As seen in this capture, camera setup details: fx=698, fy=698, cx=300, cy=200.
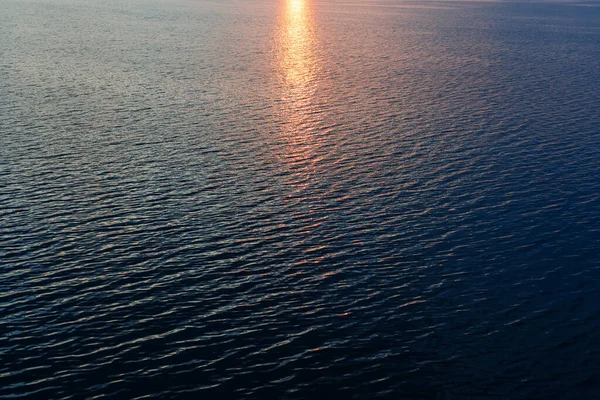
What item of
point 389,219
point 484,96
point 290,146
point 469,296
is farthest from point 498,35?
point 469,296

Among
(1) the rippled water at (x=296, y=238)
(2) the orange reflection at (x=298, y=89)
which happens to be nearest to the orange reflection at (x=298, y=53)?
(2) the orange reflection at (x=298, y=89)

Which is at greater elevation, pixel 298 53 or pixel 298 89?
pixel 298 53

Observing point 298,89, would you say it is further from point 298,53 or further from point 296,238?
point 296,238

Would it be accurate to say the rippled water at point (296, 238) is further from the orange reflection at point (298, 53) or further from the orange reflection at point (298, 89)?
the orange reflection at point (298, 53)

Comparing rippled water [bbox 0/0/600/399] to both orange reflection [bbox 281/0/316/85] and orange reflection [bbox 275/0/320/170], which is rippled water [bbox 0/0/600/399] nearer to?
orange reflection [bbox 275/0/320/170]

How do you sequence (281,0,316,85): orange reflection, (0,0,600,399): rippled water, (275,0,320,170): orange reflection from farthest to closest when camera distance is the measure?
1. (281,0,316,85): orange reflection
2. (275,0,320,170): orange reflection
3. (0,0,600,399): rippled water

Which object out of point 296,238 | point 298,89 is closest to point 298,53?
point 298,89

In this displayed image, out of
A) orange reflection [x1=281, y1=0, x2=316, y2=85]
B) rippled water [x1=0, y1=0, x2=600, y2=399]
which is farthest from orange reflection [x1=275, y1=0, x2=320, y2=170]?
rippled water [x1=0, y1=0, x2=600, y2=399]

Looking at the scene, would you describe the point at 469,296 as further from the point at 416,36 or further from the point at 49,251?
the point at 416,36
